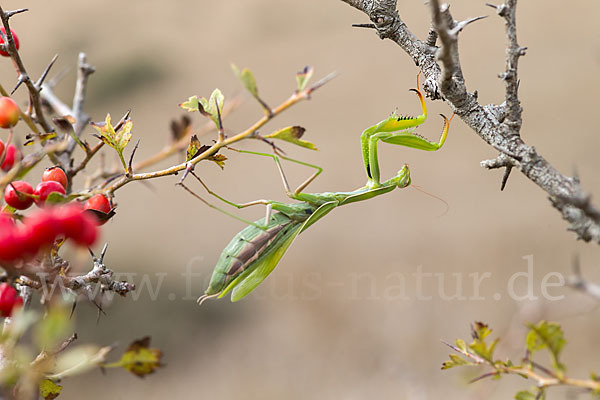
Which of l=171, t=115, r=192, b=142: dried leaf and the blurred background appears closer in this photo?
l=171, t=115, r=192, b=142: dried leaf

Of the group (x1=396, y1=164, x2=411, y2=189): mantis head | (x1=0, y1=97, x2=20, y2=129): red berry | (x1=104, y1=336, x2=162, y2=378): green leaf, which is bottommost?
(x1=104, y1=336, x2=162, y2=378): green leaf

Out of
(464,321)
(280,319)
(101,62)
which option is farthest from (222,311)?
(101,62)

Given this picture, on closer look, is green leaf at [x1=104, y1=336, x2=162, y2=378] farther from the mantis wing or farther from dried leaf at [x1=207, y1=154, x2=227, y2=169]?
the mantis wing

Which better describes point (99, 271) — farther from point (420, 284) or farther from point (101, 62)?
point (101, 62)

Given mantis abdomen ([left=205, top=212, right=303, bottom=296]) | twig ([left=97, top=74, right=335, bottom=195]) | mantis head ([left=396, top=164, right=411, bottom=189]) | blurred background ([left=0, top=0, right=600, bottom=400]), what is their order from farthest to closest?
1. blurred background ([left=0, top=0, right=600, bottom=400])
2. mantis head ([left=396, top=164, right=411, bottom=189])
3. mantis abdomen ([left=205, top=212, right=303, bottom=296])
4. twig ([left=97, top=74, right=335, bottom=195])

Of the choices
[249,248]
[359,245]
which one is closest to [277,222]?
[249,248]

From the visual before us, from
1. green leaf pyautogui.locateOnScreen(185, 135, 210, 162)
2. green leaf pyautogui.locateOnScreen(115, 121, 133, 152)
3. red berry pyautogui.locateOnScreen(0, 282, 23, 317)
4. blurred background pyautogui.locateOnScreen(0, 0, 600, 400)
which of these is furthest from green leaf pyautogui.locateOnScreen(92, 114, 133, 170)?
blurred background pyautogui.locateOnScreen(0, 0, 600, 400)

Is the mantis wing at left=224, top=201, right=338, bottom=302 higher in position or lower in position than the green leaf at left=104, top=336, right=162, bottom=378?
higher
